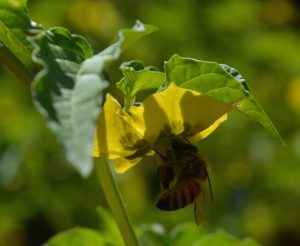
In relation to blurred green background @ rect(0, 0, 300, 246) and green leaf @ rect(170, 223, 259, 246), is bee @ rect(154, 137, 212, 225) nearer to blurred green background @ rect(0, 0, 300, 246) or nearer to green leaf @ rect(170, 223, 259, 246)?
green leaf @ rect(170, 223, 259, 246)

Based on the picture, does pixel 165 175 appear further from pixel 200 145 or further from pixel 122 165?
pixel 200 145

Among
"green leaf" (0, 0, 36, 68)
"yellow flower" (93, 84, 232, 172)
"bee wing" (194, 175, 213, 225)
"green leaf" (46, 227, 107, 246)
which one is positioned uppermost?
"green leaf" (0, 0, 36, 68)

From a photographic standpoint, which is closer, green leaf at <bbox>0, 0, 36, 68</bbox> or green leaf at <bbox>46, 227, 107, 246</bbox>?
green leaf at <bbox>0, 0, 36, 68</bbox>

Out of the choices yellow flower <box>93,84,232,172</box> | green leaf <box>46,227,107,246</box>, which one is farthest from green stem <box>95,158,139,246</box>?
green leaf <box>46,227,107,246</box>

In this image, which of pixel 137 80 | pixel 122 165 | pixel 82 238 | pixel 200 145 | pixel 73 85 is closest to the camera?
pixel 73 85

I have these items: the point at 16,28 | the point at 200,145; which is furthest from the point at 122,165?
the point at 200,145

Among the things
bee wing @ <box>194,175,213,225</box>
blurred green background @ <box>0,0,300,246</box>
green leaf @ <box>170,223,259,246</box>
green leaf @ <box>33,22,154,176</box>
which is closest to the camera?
green leaf @ <box>33,22,154,176</box>

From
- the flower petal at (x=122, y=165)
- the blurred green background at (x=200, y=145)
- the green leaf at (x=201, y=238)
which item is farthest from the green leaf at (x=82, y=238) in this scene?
the blurred green background at (x=200, y=145)
